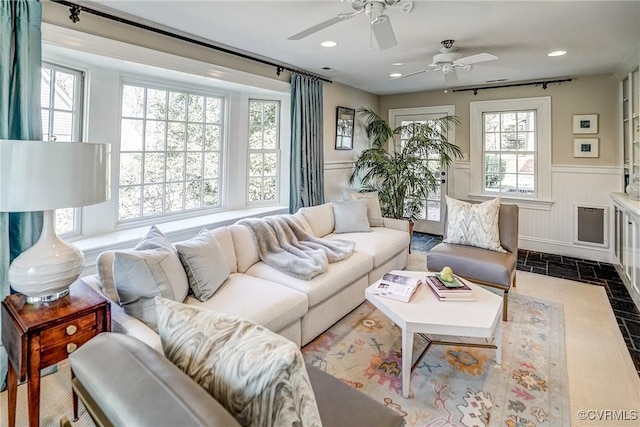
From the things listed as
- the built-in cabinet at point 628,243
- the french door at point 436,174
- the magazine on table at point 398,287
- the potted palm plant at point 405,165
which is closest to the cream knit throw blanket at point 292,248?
the magazine on table at point 398,287

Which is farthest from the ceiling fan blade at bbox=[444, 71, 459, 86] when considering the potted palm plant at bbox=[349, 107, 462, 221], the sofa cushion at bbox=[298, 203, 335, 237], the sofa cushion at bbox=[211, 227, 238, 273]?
the sofa cushion at bbox=[211, 227, 238, 273]

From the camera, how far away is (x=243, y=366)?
842mm

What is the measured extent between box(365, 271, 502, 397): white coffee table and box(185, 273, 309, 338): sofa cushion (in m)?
0.53

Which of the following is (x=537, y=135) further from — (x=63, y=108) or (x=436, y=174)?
(x=63, y=108)

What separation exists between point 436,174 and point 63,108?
5.13 meters

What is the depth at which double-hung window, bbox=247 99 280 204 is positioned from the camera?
14.2 feet

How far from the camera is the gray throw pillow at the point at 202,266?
83.8 inches

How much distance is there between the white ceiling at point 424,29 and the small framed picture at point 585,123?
60cm

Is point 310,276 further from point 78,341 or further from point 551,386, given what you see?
point 551,386

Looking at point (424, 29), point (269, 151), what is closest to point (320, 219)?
point (269, 151)

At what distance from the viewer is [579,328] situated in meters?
2.76

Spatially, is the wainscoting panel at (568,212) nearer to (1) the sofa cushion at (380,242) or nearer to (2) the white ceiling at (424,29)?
(2) the white ceiling at (424,29)

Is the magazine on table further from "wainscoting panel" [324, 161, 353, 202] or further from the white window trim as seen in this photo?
the white window trim

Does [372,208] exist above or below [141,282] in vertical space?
above
